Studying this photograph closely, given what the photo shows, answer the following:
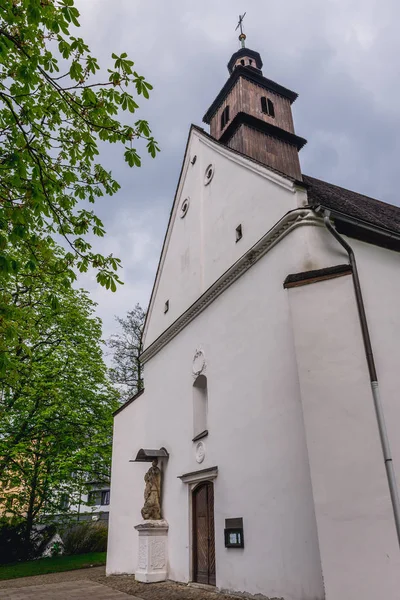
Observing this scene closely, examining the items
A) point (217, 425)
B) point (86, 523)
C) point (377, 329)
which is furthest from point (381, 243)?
point (86, 523)

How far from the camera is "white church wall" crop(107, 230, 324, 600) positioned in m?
7.45

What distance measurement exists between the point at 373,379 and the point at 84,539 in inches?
690

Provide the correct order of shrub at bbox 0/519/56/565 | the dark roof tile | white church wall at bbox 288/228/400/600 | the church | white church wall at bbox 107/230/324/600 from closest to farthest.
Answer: white church wall at bbox 288/228/400/600, the church, white church wall at bbox 107/230/324/600, the dark roof tile, shrub at bbox 0/519/56/565

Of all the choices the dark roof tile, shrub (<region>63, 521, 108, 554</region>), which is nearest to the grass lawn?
shrub (<region>63, 521, 108, 554</region>)

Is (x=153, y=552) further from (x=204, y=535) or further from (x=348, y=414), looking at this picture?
(x=348, y=414)

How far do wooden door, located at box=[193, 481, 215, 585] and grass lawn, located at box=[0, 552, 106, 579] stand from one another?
7134 millimetres

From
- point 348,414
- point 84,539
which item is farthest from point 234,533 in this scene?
point 84,539

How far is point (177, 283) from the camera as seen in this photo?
14289 millimetres

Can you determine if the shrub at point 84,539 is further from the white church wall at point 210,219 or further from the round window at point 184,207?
the round window at point 184,207

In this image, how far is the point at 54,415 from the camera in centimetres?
1716

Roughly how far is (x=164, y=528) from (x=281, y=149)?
469 inches

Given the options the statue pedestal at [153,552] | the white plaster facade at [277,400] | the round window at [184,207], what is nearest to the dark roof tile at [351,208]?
the white plaster facade at [277,400]

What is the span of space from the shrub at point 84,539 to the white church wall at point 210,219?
985 centimetres

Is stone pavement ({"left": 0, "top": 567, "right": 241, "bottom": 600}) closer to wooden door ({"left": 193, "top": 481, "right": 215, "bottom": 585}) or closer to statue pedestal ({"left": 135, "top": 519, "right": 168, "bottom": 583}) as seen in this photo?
statue pedestal ({"left": 135, "top": 519, "right": 168, "bottom": 583})
